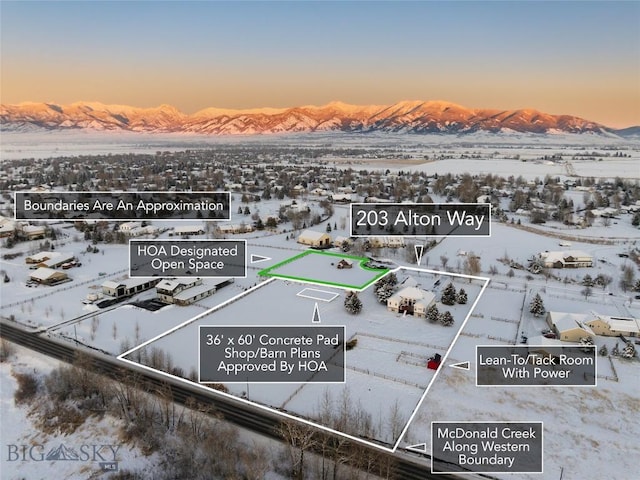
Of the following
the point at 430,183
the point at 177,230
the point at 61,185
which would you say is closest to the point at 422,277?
the point at 177,230

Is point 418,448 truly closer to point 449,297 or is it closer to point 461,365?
point 461,365

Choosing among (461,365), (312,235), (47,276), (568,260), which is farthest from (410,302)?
(47,276)

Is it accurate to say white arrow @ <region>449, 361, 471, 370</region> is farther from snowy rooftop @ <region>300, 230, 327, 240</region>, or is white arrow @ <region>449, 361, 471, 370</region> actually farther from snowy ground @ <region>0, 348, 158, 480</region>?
snowy rooftop @ <region>300, 230, 327, 240</region>

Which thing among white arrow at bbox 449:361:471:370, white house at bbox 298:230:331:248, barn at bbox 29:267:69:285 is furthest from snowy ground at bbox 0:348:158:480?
white house at bbox 298:230:331:248

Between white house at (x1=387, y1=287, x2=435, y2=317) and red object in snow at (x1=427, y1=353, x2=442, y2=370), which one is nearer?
red object in snow at (x1=427, y1=353, x2=442, y2=370)

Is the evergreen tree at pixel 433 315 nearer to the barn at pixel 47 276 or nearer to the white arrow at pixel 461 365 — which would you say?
the white arrow at pixel 461 365

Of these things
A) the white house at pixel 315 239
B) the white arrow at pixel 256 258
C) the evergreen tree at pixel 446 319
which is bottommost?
the evergreen tree at pixel 446 319

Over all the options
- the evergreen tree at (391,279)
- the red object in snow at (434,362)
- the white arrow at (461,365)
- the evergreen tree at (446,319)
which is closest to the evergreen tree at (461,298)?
the evergreen tree at (446,319)

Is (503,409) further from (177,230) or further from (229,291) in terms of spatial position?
(177,230)
